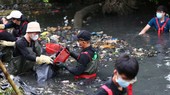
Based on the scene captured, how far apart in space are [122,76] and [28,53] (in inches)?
181

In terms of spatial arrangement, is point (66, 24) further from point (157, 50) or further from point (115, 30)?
point (157, 50)

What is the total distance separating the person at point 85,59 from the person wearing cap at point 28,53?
80 centimetres

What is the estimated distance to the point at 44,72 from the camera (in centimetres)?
808

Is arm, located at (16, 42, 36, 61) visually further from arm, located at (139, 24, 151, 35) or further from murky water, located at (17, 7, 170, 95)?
arm, located at (139, 24, 151, 35)

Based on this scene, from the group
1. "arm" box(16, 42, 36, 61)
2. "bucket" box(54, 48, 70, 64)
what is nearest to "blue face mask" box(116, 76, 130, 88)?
"bucket" box(54, 48, 70, 64)

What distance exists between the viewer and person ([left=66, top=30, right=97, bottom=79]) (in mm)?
7488

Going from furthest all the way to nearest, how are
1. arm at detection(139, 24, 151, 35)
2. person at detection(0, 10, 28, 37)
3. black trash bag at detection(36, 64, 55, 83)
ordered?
arm at detection(139, 24, 151, 35), person at detection(0, 10, 28, 37), black trash bag at detection(36, 64, 55, 83)

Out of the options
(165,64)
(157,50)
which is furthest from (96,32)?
(165,64)

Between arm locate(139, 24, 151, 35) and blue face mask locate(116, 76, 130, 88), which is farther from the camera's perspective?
arm locate(139, 24, 151, 35)

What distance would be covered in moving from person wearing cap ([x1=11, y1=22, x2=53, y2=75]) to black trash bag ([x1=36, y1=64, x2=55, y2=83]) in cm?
10

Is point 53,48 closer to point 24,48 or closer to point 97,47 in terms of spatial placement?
point 24,48

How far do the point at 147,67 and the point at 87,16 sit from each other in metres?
7.49

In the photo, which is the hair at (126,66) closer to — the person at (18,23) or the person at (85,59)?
the person at (85,59)

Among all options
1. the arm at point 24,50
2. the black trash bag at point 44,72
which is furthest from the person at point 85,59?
the arm at point 24,50
